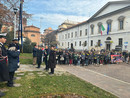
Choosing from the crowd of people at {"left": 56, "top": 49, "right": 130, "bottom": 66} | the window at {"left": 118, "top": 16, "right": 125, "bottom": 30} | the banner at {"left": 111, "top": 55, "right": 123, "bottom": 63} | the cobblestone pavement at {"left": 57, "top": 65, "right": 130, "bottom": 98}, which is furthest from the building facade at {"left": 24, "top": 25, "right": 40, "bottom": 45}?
the cobblestone pavement at {"left": 57, "top": 65, "right": 130, "bottom": 98}

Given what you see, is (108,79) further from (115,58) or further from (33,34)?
(33,34)

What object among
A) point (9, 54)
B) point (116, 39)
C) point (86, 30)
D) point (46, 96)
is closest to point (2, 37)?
point (9, 54)

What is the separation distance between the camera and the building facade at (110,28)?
72.5 feet

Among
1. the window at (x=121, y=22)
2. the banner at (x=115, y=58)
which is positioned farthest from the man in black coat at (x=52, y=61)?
the window at (x=121, y=22)

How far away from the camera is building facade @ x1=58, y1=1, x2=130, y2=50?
22.1 meters

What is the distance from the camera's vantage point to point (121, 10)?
75.0 ft

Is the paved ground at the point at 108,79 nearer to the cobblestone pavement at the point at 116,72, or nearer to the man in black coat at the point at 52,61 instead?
the cobblestone pavement at the point at 116,72

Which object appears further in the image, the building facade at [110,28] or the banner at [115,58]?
the building facade at [110,28]

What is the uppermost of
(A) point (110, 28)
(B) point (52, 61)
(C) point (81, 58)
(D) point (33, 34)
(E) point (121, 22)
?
(D) point (33, 34)

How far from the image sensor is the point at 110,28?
1024 inches

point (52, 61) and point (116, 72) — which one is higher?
point (52, 61)

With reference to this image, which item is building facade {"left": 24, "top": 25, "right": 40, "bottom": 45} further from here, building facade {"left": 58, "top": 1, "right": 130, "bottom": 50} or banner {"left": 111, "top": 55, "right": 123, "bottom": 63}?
banner {"left": 111, "top": 55, "right": 123, "bottom": 63}

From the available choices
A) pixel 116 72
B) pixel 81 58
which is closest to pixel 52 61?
pixel 81 58

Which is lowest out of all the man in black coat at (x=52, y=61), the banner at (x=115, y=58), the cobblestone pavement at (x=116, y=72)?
the cobblestone pavement at (x=116, y=72)
